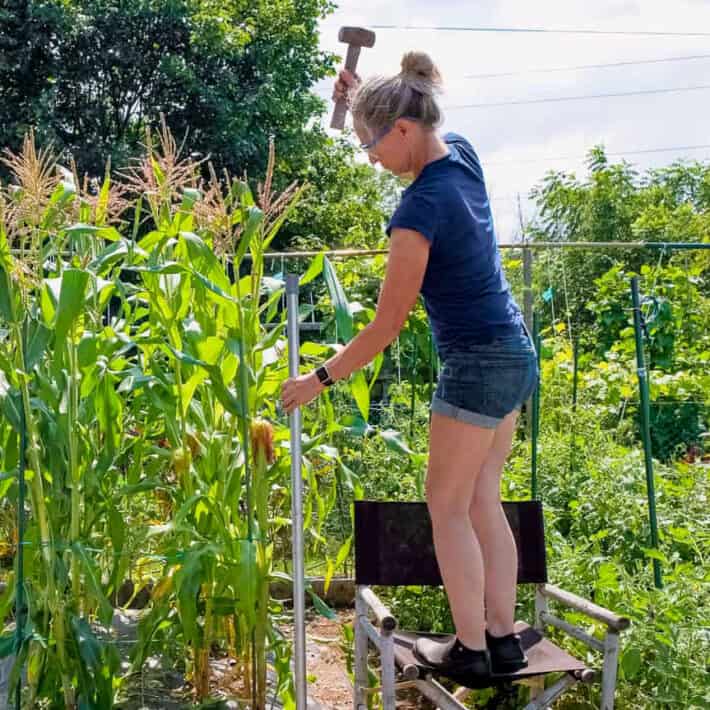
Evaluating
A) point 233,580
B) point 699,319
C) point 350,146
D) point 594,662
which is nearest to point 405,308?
point 233,580

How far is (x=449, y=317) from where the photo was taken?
2119 millimetres

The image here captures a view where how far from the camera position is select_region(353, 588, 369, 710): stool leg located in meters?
2.56

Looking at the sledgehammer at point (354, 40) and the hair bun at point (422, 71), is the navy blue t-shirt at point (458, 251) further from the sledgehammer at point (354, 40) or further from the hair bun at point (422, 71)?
the sledgehammer at point (354, 40)

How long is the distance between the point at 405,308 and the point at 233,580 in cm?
93

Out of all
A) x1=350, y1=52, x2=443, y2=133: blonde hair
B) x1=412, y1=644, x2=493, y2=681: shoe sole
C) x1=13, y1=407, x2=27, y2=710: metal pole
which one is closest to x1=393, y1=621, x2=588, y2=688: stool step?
x1=412, y1=644, x2=493, y2=681: shoe sole

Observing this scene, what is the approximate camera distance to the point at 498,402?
2078mm

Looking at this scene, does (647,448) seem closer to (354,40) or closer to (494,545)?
(494,545)

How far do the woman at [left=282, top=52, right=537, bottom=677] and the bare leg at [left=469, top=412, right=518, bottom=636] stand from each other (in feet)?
0.21

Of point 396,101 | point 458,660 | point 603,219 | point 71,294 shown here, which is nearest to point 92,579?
point 71,294

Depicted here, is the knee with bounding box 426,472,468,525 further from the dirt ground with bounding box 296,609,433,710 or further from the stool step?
the dirt ground with bounding box 296,609,433,710

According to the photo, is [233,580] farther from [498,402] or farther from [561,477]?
[561,477]

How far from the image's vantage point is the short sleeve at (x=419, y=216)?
1964 mm

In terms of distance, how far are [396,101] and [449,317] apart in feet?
1.54

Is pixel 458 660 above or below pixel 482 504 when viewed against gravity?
below
